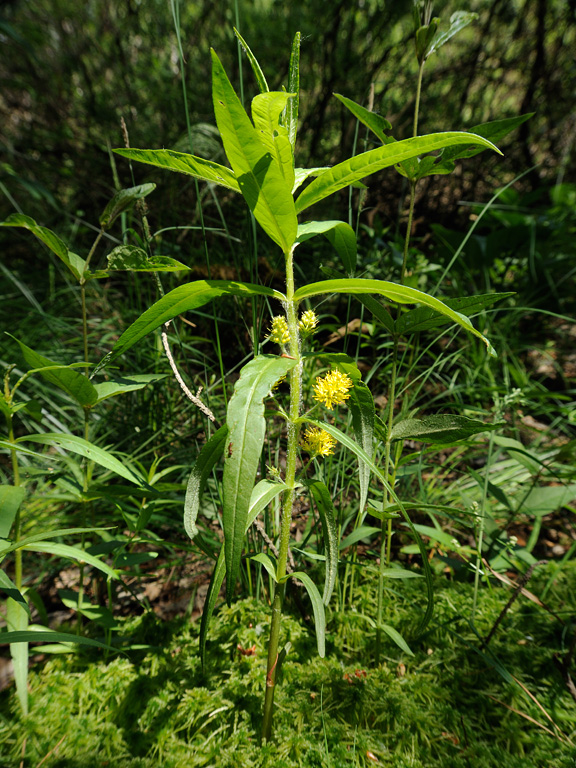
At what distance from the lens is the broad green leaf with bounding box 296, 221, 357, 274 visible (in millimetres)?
741

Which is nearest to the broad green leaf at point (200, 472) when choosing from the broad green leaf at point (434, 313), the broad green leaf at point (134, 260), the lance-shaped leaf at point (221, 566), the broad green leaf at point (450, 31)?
the lance-shaped leaf at point (221, 566)

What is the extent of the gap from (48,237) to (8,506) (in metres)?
0.49

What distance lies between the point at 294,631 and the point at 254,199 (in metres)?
0.98

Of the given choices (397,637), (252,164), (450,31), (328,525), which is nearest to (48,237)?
(252,164)

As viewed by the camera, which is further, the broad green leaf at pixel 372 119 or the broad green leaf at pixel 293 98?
the broad green leaf at pixel 372 119

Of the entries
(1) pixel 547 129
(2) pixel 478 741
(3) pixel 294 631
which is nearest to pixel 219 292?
(3) pixel 294 631

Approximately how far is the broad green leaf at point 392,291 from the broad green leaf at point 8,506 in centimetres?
61

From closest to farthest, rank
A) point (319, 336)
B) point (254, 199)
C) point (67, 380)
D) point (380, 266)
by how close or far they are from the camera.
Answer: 1. point (254, 199)
2. point (67, 380)
3. point (319, 336)
4. point (380, 266)

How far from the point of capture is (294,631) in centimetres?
104

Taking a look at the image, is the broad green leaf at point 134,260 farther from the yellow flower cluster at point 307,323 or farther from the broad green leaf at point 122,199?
the yellow flower cluster at point 307,323

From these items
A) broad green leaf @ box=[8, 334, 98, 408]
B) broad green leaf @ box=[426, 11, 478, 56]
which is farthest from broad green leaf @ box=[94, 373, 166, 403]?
broad green leaf @ box=[426, 11, 478, 56]

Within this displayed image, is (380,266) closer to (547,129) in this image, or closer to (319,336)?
(319,336)

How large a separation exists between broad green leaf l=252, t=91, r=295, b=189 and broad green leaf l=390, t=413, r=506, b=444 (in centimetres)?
49

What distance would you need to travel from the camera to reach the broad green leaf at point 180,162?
0.59 metres
